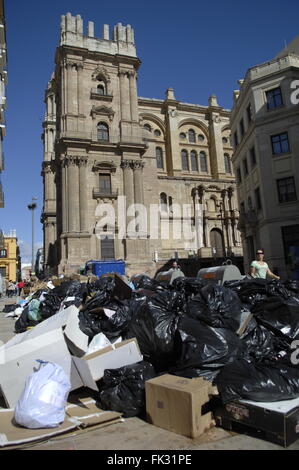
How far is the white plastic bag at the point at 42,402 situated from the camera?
111 inches

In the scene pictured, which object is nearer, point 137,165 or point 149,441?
point 149,441

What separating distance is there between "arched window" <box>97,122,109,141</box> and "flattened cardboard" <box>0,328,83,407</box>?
25228 mm

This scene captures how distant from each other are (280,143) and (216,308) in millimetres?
17079

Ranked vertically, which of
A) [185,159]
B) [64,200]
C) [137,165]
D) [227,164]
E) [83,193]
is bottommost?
[64,200]

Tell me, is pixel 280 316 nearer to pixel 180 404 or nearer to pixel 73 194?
pixel 180 404

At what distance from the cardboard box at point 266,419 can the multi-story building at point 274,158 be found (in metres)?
14.5

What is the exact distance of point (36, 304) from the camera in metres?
7.88

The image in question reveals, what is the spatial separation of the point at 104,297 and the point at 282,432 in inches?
134

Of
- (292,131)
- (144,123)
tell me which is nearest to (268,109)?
(292,131)

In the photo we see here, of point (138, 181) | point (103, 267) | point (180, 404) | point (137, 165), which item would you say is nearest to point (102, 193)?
point (138, 181)

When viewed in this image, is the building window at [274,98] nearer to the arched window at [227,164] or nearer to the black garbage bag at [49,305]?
the black garbage bag at [49,305]

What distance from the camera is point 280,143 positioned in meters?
18.2

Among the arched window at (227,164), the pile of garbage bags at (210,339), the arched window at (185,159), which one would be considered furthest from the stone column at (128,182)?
the pile of garbage bags at (210,339)
